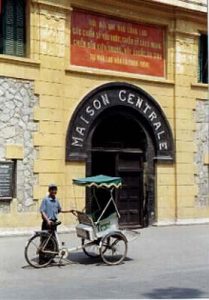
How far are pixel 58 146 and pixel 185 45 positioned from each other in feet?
22.9

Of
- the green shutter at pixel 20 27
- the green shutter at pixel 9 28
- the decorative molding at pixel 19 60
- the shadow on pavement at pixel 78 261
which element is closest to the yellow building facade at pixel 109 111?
the decorative molding at pixel 19 60

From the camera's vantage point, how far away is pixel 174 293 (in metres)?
10.0

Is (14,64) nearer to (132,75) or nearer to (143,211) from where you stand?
(132,75)

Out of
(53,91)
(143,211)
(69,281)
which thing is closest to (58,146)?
(53,91)

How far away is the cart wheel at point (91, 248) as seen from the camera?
13.6 m

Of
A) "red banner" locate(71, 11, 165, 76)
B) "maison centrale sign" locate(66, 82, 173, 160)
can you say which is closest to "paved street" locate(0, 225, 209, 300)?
"maison centrale sign" locate(66, 82, 173, 160)

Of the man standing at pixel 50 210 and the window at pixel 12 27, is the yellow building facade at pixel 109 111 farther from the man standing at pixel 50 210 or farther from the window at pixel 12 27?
the man standing at pixel 50 210

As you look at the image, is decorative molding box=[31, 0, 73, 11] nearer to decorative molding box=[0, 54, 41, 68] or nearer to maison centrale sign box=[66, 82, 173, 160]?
decorative molding box=[0, 54, 41, 68]

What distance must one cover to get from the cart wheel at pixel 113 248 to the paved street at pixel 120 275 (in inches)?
7.9

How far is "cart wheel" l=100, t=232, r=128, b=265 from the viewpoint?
13.4 meters

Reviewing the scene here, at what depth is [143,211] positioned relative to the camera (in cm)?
2183

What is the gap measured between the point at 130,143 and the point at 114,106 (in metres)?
1.69

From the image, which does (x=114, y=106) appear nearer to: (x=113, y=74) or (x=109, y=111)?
(x=109, y=111)

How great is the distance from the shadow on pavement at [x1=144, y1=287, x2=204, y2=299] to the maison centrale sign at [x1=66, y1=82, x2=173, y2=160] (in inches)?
393
